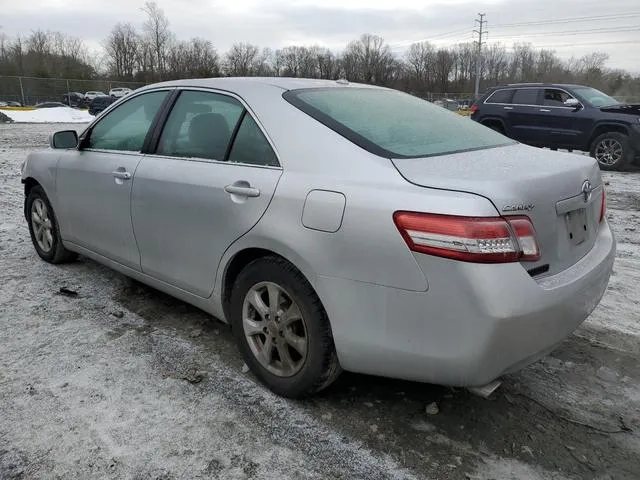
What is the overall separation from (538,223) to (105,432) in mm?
2083

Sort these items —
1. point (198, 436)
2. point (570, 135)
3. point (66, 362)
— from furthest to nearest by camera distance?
point (570, 135) < point (66, 362) < point (198, 436)

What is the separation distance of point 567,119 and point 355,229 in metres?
10.8

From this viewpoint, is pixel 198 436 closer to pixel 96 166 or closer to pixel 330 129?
pixel 330 129

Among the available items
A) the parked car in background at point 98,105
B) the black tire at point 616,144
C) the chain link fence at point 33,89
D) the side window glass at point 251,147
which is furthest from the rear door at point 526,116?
the chain link fence at point 33,89

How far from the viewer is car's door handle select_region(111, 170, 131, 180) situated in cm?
347

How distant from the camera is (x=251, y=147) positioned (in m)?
2.81

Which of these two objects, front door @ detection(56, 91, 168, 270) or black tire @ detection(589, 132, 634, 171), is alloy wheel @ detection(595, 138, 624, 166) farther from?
front door @ detection(56, 91, 168, 270)

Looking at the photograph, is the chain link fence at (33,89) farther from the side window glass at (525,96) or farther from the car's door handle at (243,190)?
the car's door handle at (243,190)

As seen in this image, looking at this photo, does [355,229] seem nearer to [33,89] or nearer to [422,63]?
[33,89]

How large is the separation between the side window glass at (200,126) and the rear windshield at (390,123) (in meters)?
0.39

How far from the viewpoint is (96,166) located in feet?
12.5

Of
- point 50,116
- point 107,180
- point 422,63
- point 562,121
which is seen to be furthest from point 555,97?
point 422,63

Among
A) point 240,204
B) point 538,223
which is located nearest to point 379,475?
point 538,223

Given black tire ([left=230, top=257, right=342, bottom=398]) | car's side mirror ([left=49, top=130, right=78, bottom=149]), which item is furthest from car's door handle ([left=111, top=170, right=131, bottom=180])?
black tire ([left=230, top=257, right=342, bottom=398])
